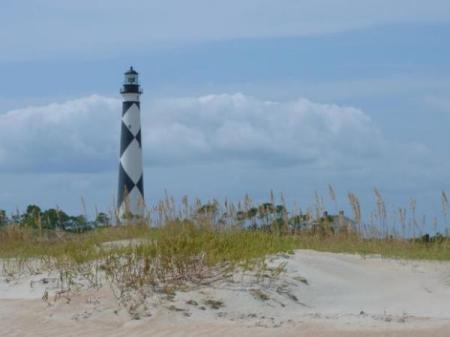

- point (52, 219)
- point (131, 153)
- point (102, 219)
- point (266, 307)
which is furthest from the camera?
point (131, 153)

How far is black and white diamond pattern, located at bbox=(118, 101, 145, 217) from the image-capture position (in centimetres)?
2164

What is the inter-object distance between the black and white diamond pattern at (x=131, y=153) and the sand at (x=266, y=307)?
11.0 metres

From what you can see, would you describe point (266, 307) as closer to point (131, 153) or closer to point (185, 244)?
point (185, 244)

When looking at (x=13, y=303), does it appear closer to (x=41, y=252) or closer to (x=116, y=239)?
(x=41, y=252)

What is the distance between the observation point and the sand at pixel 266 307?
→ 787cm

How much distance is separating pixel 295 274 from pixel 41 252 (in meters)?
4.51

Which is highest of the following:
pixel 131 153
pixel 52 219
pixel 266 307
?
pixel 131 153

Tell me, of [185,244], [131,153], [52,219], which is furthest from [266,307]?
[131,153]

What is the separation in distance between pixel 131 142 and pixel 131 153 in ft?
1.01

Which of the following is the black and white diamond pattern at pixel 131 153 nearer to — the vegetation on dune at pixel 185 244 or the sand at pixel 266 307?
the vegetation on dune at pixel 185 244

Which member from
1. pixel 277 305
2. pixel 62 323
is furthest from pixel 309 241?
pixel 62 323

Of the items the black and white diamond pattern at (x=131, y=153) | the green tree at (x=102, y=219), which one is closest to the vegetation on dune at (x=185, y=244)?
the green tree at (x=102, y=219)

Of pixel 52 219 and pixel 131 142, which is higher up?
pixel 131 142

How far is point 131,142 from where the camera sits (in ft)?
72.2
